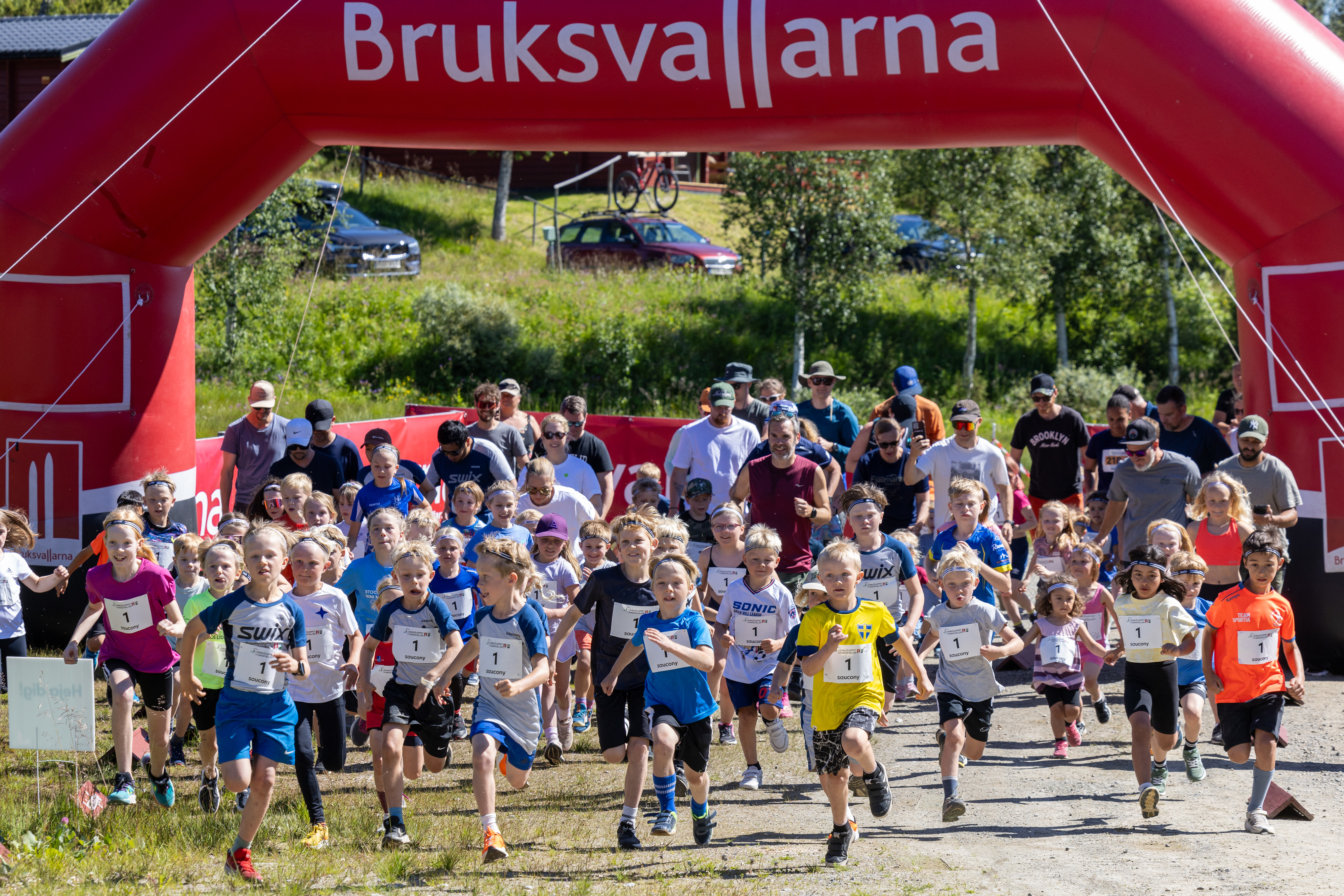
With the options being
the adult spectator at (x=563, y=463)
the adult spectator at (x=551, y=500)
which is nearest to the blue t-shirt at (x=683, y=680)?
the adult spectator at (x=551, y=500)

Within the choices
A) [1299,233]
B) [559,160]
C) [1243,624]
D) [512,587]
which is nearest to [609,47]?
[512,587]

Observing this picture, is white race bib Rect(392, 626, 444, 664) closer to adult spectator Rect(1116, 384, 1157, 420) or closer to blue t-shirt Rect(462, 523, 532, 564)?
blue t-shirt Rect(462, 523, 532, 564)

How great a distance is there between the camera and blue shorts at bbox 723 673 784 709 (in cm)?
715

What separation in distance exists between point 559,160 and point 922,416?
26.4 metres

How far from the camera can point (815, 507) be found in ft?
28.6

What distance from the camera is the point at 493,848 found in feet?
19.3

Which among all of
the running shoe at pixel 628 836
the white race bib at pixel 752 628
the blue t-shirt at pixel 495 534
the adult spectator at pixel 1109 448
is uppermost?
the adult spectator at pixel 1109 448

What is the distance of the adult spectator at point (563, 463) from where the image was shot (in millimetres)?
9562

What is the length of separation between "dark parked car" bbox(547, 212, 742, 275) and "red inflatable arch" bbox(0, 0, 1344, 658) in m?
15.9

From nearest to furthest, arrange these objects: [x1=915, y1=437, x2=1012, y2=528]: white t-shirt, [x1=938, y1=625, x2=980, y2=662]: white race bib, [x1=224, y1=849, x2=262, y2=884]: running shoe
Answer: [x1=224, y1=849, x2=262, y2=884]: running shoe → [x1=938, y1=625, x2=980, y2=662]: white race bib → [x1=915, y1=437, x2=1012, y2=528]: white t-shirt

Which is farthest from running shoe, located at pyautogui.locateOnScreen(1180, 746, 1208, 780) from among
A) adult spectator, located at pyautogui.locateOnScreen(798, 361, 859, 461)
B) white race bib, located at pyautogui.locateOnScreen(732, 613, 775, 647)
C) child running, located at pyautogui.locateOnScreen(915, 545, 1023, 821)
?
adult spectator, located at pyautogui.locateOnScreen(798, 361, 859, 461)

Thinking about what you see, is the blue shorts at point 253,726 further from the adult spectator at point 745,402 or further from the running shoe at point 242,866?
the adult spectator at point 745,402

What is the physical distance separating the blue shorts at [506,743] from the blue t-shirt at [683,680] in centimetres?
68

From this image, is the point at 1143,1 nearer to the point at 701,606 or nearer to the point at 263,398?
the point at 701,606
